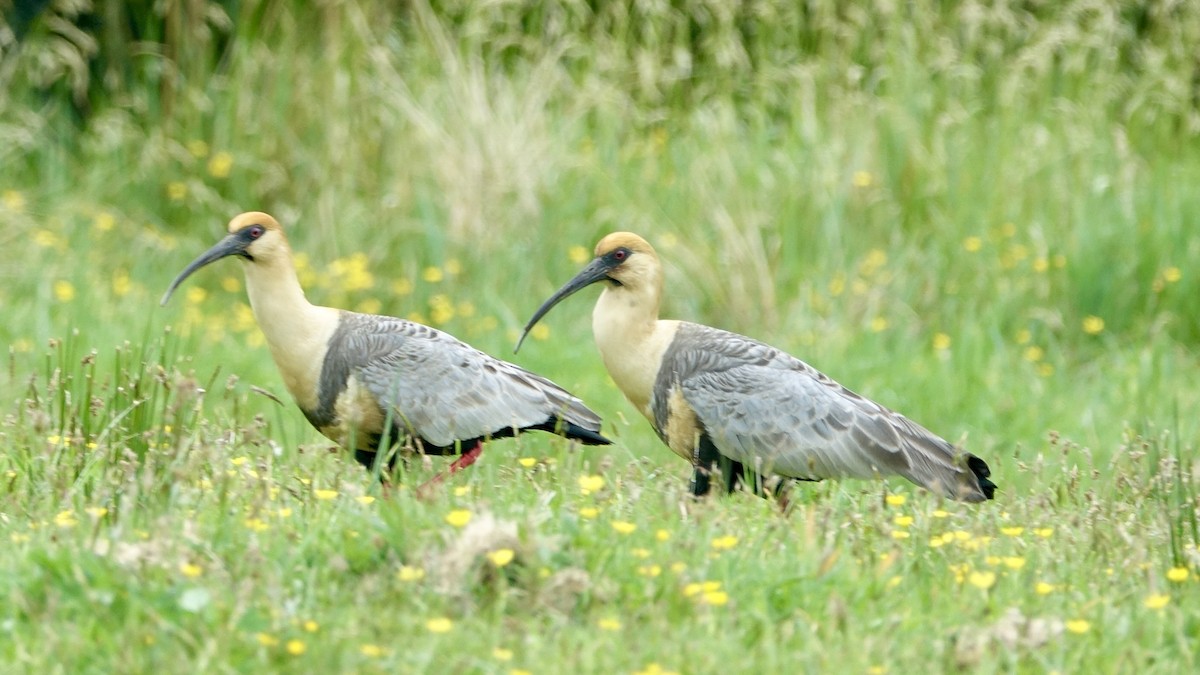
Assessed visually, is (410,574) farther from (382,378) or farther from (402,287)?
(402,287)

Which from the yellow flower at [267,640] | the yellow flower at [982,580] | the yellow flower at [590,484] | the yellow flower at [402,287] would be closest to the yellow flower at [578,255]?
the yellow flower at [402,287]

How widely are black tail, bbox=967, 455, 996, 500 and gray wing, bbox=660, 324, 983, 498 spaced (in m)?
0.06

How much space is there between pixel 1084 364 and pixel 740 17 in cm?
400

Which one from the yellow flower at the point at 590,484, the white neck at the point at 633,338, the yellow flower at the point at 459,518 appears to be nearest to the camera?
the yellow flower at the point at 459,518

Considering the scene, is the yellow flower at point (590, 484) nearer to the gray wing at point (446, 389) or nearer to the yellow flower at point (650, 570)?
the yellow flower at point (650, 570)

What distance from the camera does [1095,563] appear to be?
14.3ft

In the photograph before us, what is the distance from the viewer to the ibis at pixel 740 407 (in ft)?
18.2

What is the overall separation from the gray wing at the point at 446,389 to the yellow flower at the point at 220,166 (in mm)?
4342

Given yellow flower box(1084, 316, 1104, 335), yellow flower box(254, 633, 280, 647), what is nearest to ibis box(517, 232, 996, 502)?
yellow flower box(254, 633, 280, 647)

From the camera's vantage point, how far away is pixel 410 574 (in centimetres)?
377

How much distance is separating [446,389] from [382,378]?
0.23m

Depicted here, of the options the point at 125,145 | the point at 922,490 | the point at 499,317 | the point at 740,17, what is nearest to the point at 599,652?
the point at 922,490

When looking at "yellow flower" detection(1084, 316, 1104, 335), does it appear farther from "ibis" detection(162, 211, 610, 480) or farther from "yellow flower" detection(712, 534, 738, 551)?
"yellow flower" detection(712, 534, 738, 551)

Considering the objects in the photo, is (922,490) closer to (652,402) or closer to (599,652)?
(652,402)
